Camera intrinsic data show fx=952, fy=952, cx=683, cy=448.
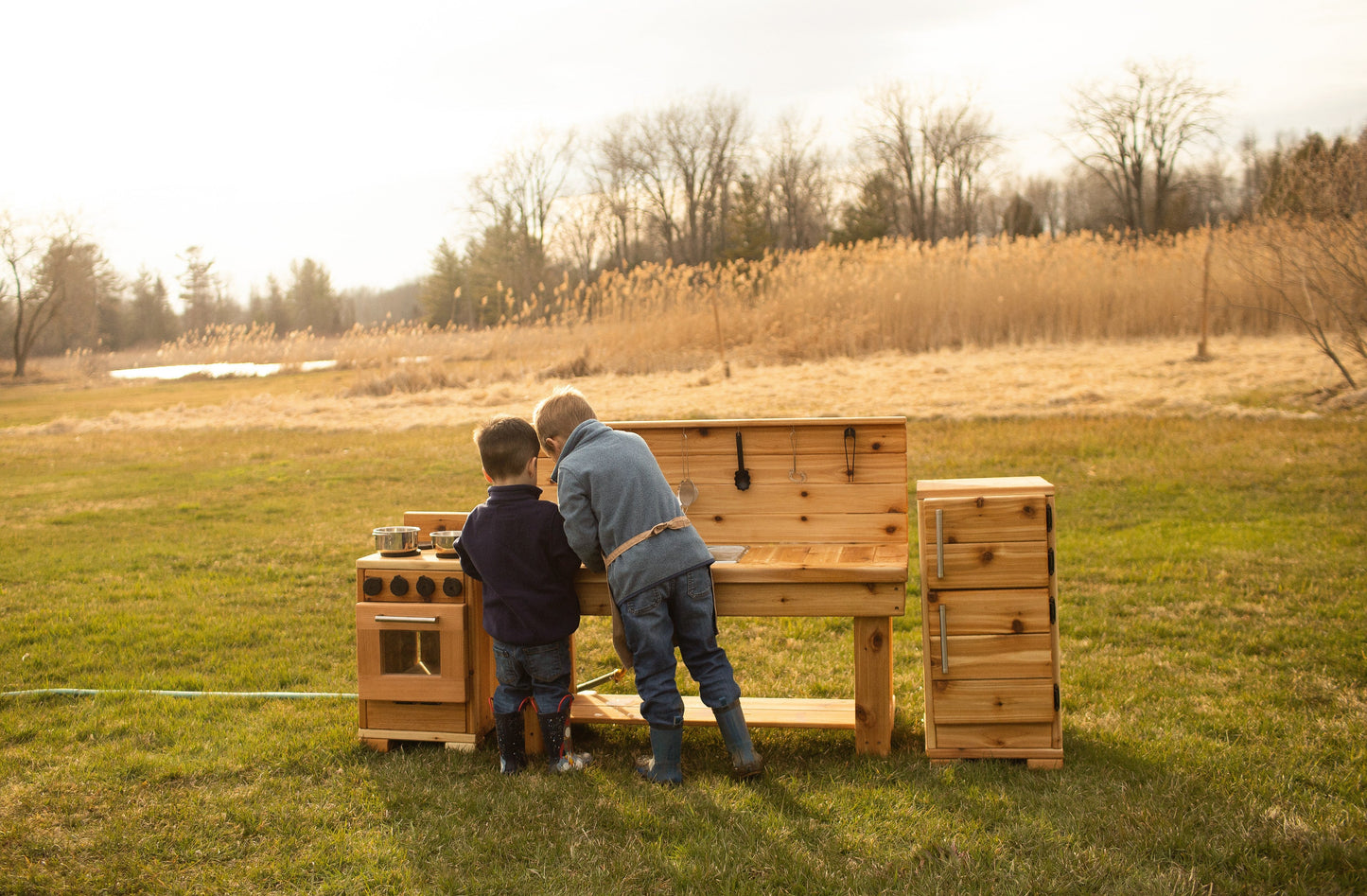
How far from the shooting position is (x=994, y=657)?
3.27m

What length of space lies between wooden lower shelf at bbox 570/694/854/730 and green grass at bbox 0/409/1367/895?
0.34 ft

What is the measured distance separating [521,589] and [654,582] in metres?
0.49

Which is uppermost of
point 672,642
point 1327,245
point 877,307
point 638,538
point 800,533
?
point 1327,245

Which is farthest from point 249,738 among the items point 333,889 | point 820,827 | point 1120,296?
point 1120,296

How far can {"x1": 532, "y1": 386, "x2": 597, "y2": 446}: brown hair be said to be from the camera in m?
3.46

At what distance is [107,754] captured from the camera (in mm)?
3475

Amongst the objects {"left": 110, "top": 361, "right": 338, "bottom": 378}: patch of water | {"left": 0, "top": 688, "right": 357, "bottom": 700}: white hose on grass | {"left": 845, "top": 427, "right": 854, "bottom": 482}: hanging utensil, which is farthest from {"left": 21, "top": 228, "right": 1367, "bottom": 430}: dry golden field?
{"left": 0, "top": 688, "right": 357, "bottom": 700}: white hose on grass

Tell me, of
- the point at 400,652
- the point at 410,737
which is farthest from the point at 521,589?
the point at 410,737

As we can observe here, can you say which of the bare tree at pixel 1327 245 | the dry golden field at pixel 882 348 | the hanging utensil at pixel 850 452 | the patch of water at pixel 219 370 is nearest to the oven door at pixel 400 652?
the hanging utensil at pixel 850 452

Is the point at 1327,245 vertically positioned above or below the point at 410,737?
above

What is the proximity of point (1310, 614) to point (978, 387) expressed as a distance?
734 centimetres

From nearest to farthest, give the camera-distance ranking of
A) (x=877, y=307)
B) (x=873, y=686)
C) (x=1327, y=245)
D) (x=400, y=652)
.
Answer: (x=873, y=686)
(x=400, y=652)
(x=1327, y=245)
(x=877, y=307)

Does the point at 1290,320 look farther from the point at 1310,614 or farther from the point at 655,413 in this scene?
the point at 1310,614

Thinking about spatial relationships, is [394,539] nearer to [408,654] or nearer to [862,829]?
[408,654]
